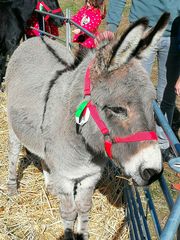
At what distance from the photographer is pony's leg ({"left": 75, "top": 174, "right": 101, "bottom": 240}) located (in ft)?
7.76

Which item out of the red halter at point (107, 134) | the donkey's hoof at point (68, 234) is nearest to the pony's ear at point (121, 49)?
the red halter at point (107, 134)

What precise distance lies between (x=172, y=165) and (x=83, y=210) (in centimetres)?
134

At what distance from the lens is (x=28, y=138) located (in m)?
2.54

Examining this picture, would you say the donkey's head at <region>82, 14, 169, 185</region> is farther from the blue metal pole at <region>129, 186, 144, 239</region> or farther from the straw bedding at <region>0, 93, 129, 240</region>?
the straw bedding at <region>0, 93, 129, 240</region>

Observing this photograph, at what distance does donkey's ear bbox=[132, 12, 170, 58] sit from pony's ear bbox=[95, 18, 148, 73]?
0.06 metres

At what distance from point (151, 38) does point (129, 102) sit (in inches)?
13.7

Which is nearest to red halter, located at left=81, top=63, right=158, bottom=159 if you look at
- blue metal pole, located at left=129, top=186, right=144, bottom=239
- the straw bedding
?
blue metal pole, located at left=129, top=186, right=144, bottom=239

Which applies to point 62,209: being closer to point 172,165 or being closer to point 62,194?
point 62,194

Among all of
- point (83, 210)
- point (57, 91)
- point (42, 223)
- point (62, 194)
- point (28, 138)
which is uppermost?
point (57, 91)

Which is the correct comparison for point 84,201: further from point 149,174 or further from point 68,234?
point 149,174

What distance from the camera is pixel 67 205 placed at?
242 centimetres

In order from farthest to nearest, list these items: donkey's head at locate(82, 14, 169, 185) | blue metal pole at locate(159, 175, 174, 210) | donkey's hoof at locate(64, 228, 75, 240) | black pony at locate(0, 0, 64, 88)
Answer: black pony at locate(0, 0, 64, 88)
donkey's hoof at locate(64, 228, 75, 240)
donkey's head at locate(82, 14, 169, 185)
blue metal pole at locate(159, 175, 174, 210)

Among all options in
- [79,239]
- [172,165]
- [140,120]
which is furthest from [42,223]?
[172,165]

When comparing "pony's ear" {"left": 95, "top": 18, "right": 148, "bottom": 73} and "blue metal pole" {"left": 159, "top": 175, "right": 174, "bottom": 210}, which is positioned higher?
"pony's ear" {"left": 95, "top": 18, "right": 148, "bottom": 73}
